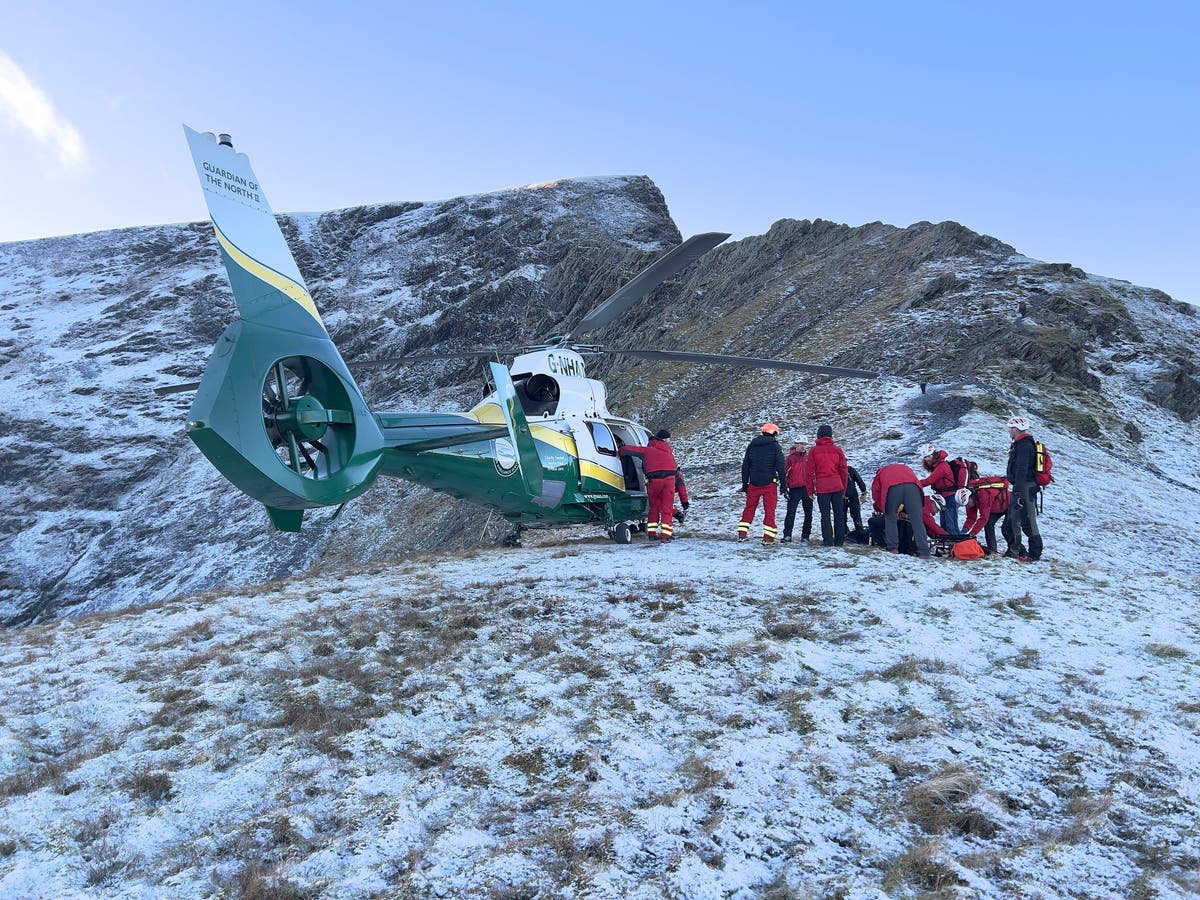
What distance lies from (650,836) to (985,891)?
1584 mm

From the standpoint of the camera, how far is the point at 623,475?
13.9 metres

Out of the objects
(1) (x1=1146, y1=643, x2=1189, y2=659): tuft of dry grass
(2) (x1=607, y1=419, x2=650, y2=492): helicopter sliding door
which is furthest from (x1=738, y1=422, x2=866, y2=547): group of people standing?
(1) (x1=1146, y1=643, x2=1189, y2=659): tuft of dry grass

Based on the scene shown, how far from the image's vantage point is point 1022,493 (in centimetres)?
1100

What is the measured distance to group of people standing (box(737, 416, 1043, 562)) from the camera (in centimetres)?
1100

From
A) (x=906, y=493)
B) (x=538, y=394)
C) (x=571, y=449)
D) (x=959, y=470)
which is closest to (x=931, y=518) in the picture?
(x=906, y=493)

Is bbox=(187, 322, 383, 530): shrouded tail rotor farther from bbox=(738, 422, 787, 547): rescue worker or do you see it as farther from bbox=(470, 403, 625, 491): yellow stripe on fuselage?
bbox=(738, 422, 787, 547): rescue worker

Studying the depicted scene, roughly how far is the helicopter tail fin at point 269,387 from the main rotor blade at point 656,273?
16.9 feet

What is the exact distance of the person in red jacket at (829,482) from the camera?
1157cm

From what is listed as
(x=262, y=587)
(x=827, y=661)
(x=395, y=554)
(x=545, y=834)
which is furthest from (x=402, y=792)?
(x=395, y=554)

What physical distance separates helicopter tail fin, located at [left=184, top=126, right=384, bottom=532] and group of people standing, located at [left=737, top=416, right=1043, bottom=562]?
19.6ft

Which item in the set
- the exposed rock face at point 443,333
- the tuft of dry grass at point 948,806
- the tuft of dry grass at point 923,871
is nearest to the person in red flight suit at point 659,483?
the tuft of dry grass at point 948,806

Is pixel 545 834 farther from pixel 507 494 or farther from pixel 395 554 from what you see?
pixel 395 554

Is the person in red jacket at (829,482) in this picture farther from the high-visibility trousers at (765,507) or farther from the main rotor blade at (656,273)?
the main rotor blade at (656,273)

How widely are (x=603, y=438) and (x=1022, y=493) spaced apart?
6.48 m
